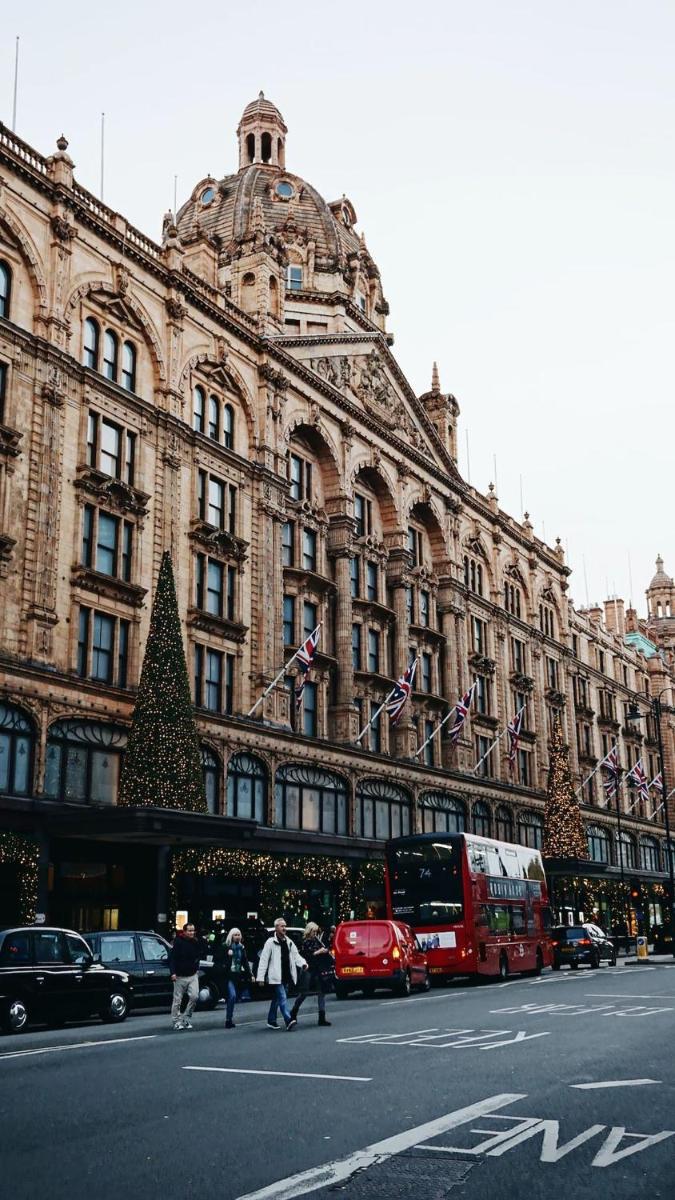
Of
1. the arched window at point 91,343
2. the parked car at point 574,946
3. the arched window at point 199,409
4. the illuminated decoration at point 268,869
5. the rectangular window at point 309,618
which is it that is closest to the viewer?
the illuminated decoration at point 268,869

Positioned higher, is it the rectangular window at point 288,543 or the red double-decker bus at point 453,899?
the rectangular window at point 288,543

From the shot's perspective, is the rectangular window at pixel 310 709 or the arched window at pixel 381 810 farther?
the arched window at pixel 381 810

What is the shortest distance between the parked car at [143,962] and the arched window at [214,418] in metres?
22.5

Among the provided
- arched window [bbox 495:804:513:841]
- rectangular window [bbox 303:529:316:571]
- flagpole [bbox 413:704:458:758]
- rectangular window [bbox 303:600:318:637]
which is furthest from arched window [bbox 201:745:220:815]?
arched window [bbox 495:804:513:841]

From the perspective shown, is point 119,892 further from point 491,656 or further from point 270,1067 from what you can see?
point 491,656

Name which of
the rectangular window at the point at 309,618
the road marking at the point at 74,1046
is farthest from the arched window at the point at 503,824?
the road marking at the point at 74,1046

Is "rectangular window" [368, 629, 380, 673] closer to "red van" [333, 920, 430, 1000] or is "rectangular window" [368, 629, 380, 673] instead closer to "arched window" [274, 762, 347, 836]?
"arched window" [274, 762, 347, 836]

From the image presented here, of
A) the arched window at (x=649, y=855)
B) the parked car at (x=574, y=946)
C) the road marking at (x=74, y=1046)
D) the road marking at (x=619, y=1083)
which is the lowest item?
the road marking at (x=74, y=1046)

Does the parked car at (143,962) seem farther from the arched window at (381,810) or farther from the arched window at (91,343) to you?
the arched window at (381,810)

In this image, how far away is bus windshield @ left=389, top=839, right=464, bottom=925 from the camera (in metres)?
33.0

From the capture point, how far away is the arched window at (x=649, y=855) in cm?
8262

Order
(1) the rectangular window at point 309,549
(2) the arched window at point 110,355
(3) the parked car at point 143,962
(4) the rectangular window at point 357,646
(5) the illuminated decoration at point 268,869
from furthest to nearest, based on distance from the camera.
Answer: (4) the rectangular window at point 357,646 → (1) the rectangular window at point 309,549 → (2) the arched window at point 110,355 → (5) the illuminated decoration at point 268,869 → (3) the parked car at point 143,962

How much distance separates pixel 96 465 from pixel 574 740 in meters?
45.6

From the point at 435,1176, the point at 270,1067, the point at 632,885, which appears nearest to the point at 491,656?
the point at 632,885
